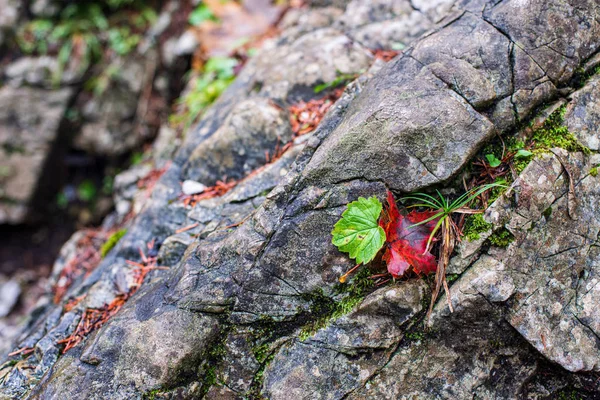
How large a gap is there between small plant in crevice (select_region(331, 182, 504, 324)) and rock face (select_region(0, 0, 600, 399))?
12cm

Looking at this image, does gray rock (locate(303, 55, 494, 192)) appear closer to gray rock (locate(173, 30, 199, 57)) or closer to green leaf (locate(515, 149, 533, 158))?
green leaf (locate(515, 149, 533, 158))

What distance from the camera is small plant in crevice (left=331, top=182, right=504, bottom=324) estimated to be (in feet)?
8.50

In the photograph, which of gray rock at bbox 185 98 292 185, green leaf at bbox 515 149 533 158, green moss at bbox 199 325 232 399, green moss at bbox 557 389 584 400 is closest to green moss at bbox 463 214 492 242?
green leaf at bbox 515 149 533 158

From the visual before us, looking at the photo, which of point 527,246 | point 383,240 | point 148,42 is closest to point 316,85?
point 383,240

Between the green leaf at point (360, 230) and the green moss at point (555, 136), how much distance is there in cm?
→ 116

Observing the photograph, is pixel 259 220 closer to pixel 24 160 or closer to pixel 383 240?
pixel 383 240

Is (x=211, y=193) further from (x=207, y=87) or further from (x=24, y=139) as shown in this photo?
(x=24, y=139)

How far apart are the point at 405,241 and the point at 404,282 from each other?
0.26m

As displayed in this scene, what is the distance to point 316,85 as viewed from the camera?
404cm

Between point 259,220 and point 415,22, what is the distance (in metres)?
2.52

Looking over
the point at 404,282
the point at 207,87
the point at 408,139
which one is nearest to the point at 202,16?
the point at 207,87

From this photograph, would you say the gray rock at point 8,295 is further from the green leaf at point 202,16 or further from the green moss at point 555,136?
the green moss at point 555,136

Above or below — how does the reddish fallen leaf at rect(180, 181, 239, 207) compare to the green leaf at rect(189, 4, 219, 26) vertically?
below

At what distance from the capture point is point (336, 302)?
9.08 ft
